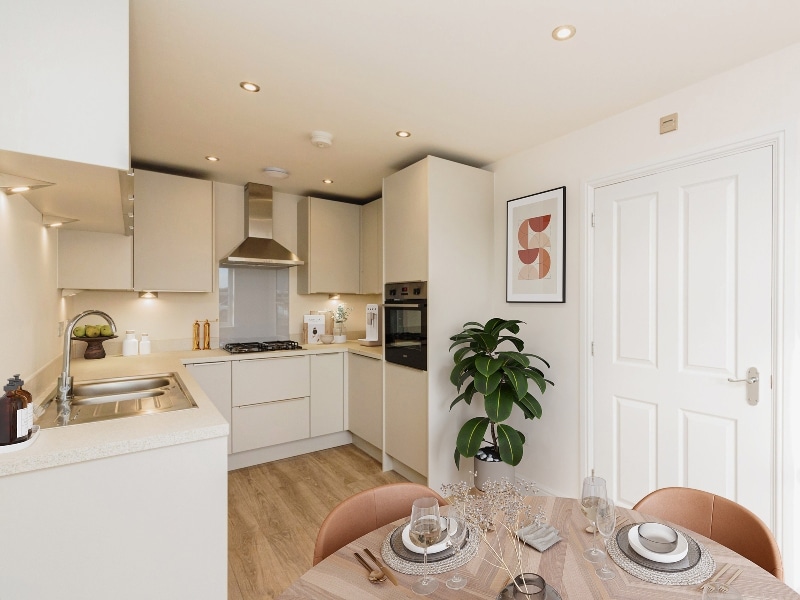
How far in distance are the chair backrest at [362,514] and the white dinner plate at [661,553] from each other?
1.82ft

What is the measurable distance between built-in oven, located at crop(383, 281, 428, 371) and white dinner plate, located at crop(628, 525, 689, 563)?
187 cm

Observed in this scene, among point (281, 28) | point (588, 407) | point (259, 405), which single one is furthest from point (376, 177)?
point (588, 407)

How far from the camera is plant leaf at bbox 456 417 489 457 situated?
260 cm

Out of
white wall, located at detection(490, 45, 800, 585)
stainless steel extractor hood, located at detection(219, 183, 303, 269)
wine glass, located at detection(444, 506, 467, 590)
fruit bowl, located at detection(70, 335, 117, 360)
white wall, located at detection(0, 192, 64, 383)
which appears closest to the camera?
wine glass, located at detection(444, 506, 467, 590)

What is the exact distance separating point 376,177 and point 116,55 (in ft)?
8.10

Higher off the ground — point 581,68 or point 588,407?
point 581,68

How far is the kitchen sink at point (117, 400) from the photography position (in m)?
1.75

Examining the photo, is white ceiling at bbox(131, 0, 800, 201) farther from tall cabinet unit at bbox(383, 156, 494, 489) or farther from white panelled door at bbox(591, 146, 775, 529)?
white panelled door at bbox(591, 146, 775, 529)

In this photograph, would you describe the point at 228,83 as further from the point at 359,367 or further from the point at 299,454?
the point at 299,454

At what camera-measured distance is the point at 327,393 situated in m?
3.79

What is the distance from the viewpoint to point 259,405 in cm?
345

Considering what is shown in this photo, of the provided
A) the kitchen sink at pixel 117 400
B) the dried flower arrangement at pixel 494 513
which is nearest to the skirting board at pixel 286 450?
the kitchen sink at pixel 117 400

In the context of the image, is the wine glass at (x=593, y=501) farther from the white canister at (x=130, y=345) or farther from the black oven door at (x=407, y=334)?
the white canister at (x=130, y=345)

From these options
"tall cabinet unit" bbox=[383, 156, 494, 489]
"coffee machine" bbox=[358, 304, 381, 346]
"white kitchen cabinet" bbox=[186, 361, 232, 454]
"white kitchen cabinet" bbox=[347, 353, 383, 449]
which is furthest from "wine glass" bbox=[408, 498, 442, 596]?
"coffee machine" bbox=[358, 304, 381, 346]
